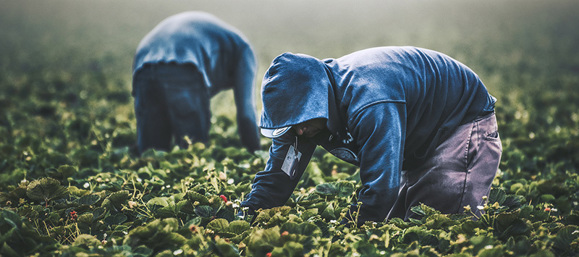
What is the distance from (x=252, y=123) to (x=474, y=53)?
11.4 meters

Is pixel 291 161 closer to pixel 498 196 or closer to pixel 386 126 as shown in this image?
pixel 386 126

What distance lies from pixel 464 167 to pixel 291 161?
819 mm

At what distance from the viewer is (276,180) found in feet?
8.05

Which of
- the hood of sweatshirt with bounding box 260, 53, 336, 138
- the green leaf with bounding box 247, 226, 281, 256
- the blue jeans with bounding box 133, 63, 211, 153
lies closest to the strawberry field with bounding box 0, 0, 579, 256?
the green leaf with bounding box 247, 226, 281, 256

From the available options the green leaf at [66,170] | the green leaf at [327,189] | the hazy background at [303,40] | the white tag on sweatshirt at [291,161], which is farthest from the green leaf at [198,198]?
the hazy background at [303,40]

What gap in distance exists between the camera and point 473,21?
65.0 ft

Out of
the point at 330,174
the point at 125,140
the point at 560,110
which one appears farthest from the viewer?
the point at 560,110

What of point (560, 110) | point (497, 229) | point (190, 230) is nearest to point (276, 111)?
point (190, 230)

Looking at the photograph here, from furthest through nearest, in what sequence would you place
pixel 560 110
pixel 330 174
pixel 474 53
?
pixel 474 53, pixel 560 110, pixel 330 174

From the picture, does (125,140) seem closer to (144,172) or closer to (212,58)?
(212,58)

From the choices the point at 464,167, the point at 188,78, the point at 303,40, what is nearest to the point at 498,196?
the point at 464,167

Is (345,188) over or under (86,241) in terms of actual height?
under

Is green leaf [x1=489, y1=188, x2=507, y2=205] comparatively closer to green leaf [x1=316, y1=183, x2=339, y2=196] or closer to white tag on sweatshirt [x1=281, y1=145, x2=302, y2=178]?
green leaf [x1=316, y1=183, x2=339, y2=196]

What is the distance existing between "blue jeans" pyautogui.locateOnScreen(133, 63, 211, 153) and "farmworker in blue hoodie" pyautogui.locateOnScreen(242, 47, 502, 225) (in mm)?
1365
